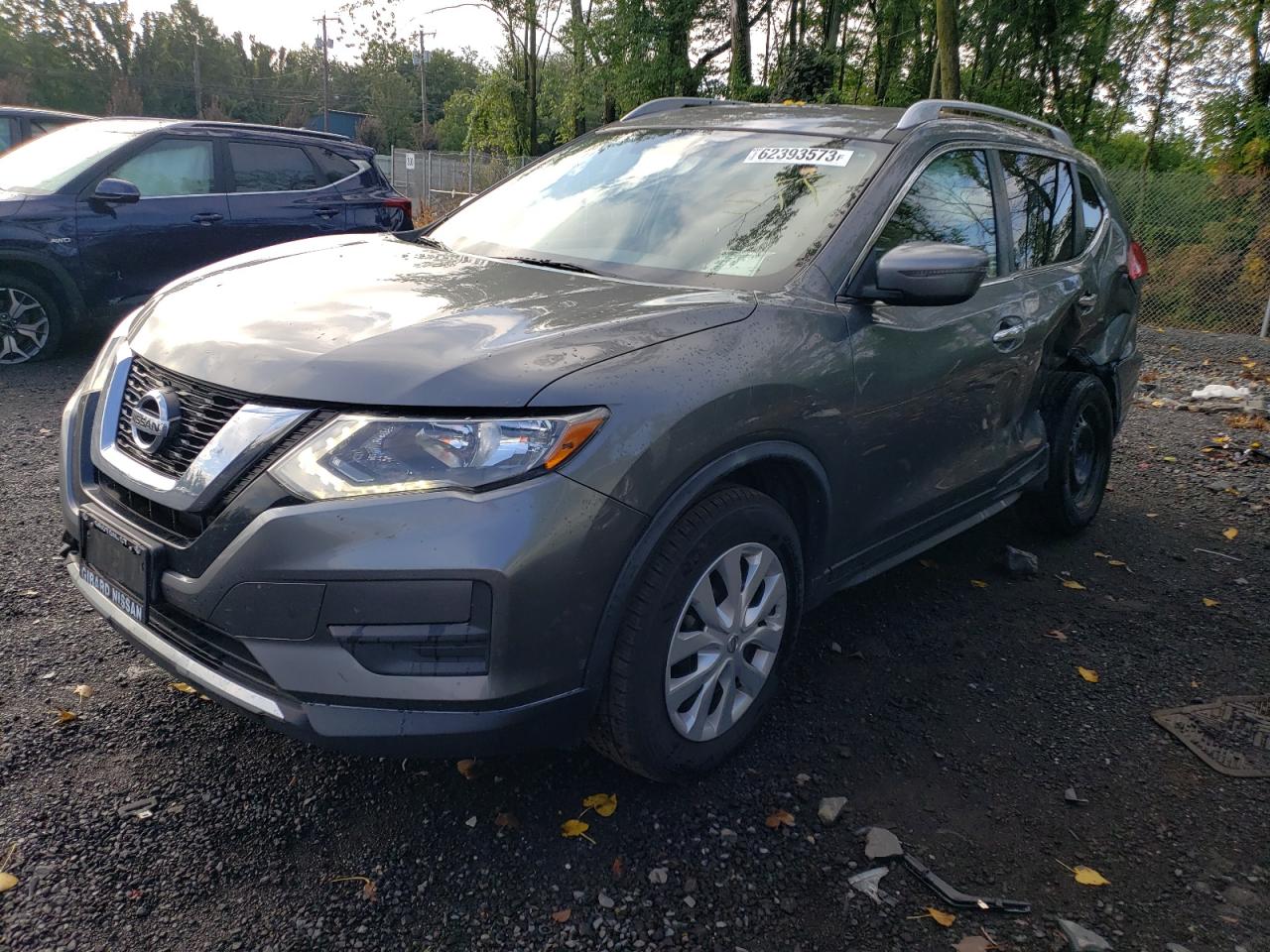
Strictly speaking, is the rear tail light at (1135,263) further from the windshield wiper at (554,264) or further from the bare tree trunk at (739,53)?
the bare tree trunk at (739,53)

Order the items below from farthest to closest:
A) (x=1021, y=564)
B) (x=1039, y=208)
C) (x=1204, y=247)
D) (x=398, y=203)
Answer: (x=1204, y=247)
(x=398, y=203)
(x=1021, y=564)
(x=1039, y=208)

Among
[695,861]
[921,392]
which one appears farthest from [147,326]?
[921,392]

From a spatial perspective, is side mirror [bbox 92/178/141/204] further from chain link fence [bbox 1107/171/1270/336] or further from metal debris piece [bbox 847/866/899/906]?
chain link fence [bbox 1107/171/1270/336]

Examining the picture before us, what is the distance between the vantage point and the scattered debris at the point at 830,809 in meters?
2.68

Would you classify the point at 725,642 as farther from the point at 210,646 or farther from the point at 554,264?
the point at 554,264

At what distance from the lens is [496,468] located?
2.14 metres

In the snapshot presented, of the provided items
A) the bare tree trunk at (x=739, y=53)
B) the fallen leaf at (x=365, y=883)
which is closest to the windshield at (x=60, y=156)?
the fallen leaf at (x=365, y=883)

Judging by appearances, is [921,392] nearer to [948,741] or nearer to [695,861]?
[948,741]

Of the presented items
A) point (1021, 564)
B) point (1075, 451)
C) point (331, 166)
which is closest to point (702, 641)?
point (1021, 564)

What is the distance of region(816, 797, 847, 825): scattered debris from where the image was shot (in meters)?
2.68

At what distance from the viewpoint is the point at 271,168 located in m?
8.25

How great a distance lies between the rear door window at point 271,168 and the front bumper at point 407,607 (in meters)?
6.59

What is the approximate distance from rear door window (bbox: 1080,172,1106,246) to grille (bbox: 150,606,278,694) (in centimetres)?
403

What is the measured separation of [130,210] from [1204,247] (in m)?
12.2
